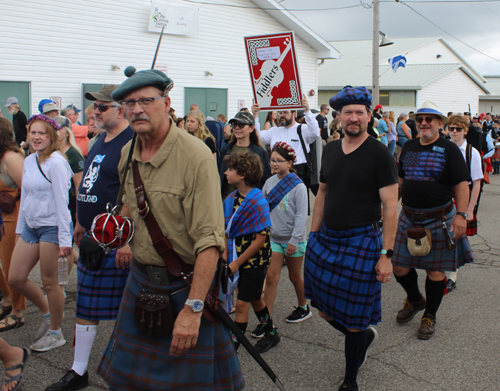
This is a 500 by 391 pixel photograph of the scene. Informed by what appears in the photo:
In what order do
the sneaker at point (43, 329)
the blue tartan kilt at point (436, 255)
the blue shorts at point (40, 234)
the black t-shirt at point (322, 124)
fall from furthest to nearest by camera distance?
the black t-shirt at point (322, 124) < the blue tartan kilt at point (436, 255) < the sneaker at point (43, 329) < the blue shorts at point (40, 234)

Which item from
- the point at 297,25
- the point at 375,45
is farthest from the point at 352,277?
the point at 375,45

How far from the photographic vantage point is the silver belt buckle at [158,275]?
2.33 meters

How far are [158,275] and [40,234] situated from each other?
6.67ft

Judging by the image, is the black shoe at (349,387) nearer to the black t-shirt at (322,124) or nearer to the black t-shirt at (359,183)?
the black t-shirt at (359,183)

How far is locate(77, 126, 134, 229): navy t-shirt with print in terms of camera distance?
10.7 feet

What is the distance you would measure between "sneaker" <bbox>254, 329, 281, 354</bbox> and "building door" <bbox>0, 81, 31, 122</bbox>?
11.9 m

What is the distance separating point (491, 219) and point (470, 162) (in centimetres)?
452

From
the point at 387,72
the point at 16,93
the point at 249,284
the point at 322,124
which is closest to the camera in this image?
the point at 249,284

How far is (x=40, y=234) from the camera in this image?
3.98 m

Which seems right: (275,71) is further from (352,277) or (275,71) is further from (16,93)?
(16,93)

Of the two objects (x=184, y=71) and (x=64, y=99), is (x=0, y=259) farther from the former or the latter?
(x=184, y=71)

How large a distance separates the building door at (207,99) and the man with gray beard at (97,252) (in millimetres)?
13712

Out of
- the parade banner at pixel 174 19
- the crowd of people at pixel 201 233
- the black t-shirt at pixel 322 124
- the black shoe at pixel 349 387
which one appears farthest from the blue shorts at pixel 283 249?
the parade banner at pixel 174 19

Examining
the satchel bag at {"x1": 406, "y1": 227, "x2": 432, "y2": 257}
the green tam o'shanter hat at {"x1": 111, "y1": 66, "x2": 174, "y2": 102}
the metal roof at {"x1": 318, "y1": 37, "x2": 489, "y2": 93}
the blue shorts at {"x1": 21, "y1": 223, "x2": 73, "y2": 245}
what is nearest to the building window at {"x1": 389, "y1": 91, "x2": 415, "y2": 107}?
the metal roof at {"x1": 318, "y1": 37, "x2": 489, "y2": 93}
